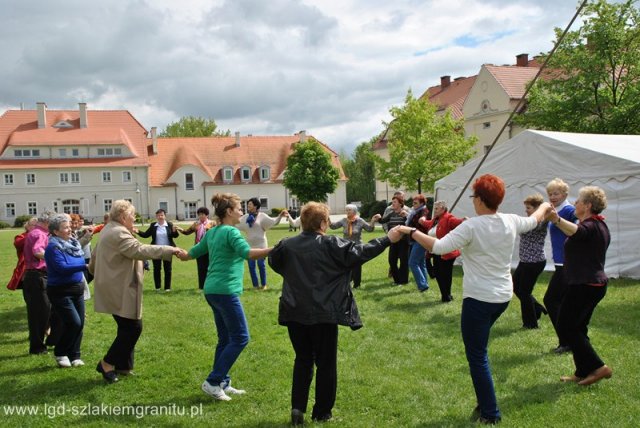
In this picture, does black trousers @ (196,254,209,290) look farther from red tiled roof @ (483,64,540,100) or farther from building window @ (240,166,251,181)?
building window @ (240,166,251,181)

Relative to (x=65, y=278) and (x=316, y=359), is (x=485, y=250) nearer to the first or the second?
(x=316, y=359)

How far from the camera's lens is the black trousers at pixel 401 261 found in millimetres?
11602

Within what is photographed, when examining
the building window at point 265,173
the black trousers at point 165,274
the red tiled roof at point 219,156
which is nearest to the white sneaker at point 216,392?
the black trousers at point 165,274

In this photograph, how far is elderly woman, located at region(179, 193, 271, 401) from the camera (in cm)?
507

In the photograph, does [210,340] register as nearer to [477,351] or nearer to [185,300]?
[185,300]

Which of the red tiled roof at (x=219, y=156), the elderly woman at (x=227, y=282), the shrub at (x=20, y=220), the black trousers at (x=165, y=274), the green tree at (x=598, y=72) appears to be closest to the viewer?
the elderly woman at (x=227, y=282)

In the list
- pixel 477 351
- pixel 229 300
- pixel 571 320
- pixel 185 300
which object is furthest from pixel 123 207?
pixel 185 300

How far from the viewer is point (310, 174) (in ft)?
150

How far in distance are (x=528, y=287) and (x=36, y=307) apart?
631cm

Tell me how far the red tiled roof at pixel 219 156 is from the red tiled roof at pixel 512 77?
18977 mm

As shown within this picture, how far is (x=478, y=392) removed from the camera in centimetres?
446

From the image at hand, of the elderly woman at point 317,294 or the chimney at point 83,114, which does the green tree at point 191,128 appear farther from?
the elderly woman at point 317,294

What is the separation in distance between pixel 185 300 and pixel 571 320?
756cm

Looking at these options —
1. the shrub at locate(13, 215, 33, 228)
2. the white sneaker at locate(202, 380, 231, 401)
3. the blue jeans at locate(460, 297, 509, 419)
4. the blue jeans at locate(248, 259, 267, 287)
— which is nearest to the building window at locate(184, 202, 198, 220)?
the shrub at locate(13, 215, 33, 228)
